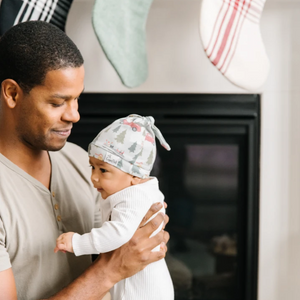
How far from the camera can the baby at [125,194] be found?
2.91 ft

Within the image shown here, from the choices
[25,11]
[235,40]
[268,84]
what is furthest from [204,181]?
[25,11]

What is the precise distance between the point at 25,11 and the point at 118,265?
2.82ft

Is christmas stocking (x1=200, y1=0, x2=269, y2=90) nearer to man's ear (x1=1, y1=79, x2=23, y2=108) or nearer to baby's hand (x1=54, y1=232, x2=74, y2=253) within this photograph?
man's ear (x1=1, y1=79, x2=23, y2=108)

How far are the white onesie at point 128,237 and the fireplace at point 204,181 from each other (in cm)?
64

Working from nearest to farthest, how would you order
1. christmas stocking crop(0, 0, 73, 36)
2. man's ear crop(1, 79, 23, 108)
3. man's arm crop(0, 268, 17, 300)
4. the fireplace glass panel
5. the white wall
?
man's arm crop(0, 268, 17, 300)
man's ear crop(1, 79, 23, 108)
christmas stocking crop(0, 0, 73, 36)
the white wall
the fireplace glass panel

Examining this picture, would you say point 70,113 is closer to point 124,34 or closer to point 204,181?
point 124,34

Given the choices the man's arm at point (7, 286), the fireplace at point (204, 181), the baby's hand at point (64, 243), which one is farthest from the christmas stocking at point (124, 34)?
the man's arm at point (7, 286)

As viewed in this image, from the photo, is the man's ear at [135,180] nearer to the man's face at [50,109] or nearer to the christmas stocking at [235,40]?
the man's face at [50,109]

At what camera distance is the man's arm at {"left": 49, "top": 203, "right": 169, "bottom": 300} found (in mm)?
896

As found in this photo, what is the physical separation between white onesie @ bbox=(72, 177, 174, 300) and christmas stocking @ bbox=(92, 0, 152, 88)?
476 mm

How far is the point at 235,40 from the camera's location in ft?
4.20

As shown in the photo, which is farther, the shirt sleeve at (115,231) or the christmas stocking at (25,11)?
the christmas stocking at (25,11)

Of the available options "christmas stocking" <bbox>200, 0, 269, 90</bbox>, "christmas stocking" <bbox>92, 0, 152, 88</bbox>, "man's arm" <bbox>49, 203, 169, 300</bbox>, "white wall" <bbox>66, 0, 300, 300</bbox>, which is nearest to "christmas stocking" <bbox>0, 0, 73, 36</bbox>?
"christmas stocking" <bbox>92, 0, 152, 88</bbox>

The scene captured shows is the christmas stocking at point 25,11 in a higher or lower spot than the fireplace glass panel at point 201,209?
higher
